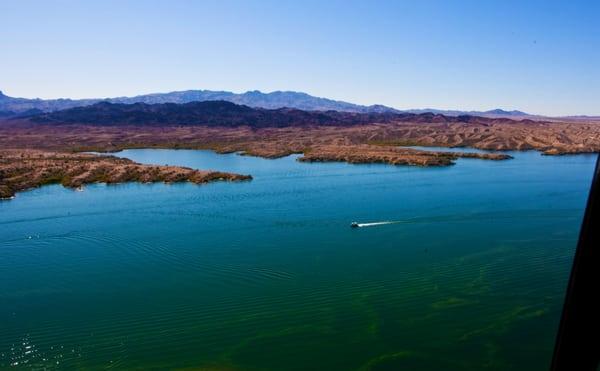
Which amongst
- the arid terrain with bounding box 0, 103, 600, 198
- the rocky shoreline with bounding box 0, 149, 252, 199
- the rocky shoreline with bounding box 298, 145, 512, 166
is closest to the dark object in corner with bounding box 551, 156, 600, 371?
the rocky shoreline with bounding box 0, 149, 252, 199

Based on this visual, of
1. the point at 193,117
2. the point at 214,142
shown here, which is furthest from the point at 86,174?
the point at 193,117

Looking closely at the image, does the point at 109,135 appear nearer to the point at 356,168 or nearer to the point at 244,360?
the point at 356,168

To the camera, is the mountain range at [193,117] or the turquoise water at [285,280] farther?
the mountain range at [193,117]

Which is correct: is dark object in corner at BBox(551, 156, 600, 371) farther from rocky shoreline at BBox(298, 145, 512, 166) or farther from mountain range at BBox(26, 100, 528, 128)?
mountain range at BBox(26, 100, 528, 128)

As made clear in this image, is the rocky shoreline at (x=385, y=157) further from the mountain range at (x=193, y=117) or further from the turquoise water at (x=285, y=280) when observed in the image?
the mountain range at (x=193, y=117)

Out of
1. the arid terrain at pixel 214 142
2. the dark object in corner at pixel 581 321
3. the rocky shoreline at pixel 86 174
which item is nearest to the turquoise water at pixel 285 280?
the rocky shoreline at pixel 86 174
